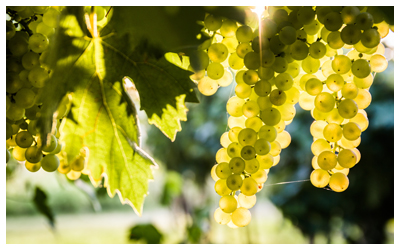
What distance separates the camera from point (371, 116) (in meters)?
2.41

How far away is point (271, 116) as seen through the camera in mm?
350

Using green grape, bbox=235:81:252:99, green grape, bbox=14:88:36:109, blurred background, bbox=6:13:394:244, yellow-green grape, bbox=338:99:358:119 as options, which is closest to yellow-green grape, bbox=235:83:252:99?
green grape, bbox=235:81:252:99

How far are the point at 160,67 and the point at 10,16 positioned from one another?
0.18 metres

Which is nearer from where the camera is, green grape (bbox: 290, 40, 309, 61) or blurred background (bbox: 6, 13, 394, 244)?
green grape (bbox: 290, 40, 309, 61)

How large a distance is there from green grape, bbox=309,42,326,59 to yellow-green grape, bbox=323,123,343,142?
8cm

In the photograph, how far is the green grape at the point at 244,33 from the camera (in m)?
0.32

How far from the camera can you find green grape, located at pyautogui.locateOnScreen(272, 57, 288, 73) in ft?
1.09

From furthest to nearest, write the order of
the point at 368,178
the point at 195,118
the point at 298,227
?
the point at 195,118, the point at 298,227, the point at 368,178

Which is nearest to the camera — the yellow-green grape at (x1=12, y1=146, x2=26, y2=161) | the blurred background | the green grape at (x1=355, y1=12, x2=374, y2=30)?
the green grape at (x1=355, y1=12, x2=374, y2=30)

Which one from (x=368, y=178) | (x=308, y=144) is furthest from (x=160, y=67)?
(x=368, y=178)

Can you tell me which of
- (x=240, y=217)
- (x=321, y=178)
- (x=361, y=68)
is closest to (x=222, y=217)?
(x=240, y=217)

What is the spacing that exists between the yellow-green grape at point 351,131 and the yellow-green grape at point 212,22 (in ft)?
0.58

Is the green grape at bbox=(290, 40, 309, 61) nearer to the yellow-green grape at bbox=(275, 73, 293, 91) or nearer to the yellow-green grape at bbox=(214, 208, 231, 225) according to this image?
the yellow-green grape at bbox=(275, 73, 293, 91)
